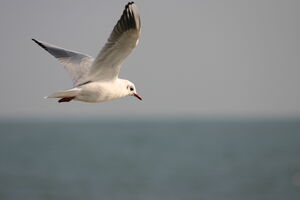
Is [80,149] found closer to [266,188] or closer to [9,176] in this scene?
[9,176]

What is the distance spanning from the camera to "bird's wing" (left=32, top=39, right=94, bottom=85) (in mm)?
10234

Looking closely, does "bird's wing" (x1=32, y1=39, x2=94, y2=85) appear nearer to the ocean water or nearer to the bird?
the bird

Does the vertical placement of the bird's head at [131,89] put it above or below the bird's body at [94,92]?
above

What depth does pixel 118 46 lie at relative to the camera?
9.27 meters

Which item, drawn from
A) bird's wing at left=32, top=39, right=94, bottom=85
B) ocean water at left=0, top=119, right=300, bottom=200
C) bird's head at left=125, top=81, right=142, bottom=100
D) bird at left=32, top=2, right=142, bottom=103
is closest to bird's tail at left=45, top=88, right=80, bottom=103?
bird at left=32, top=2, right=142, bottom=103

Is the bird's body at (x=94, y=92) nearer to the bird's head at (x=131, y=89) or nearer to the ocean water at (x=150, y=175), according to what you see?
the bird's head at (x=131, y=89)

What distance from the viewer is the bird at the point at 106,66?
900cm

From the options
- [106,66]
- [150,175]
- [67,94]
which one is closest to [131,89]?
[106,66]

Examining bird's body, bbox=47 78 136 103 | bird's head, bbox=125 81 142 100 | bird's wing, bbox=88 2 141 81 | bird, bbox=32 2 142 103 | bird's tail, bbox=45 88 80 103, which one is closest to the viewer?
bird's wing, bbox=88 2 141 81

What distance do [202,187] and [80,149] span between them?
2753cm

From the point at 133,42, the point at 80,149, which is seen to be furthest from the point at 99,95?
the point at 80,149

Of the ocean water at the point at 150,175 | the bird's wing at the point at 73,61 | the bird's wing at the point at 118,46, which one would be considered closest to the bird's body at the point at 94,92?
the bird's wing at the point at 118,46

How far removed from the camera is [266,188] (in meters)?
32.2

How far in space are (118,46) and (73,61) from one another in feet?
5.68
